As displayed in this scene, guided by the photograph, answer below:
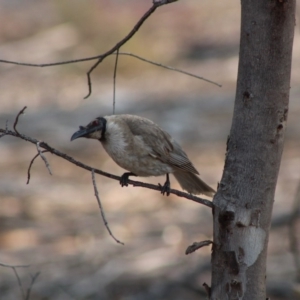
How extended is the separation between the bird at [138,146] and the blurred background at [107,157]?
0.86 meters

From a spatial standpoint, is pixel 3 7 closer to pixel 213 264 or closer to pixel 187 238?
pixel 187 238

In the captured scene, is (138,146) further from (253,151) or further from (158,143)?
(253,151)

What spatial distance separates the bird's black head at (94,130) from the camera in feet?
12.3

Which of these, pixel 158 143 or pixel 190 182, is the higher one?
pixel 158 143

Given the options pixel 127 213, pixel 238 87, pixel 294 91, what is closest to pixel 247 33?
pixel 238 87

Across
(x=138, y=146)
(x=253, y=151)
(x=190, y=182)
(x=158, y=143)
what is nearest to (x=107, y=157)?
(x=190, y=182)

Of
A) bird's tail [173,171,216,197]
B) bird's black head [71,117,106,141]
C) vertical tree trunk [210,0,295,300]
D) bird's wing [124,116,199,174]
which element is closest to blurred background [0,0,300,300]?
bird's black head [71,117,106,141]

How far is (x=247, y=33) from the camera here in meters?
2.49

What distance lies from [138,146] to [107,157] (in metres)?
6.11

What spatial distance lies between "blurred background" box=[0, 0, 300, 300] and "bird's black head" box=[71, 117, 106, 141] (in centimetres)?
84

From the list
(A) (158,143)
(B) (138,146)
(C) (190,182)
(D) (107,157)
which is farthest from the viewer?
(D) (107,157)

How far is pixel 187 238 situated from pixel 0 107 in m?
6.16

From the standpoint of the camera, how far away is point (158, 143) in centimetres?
414

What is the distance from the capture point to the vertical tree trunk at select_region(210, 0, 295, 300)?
246 cm
